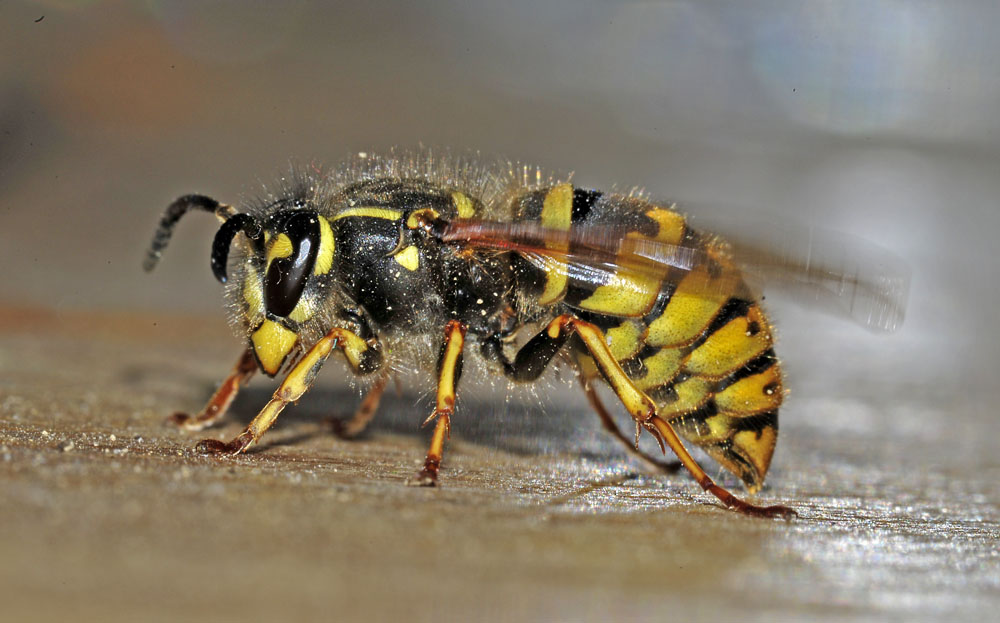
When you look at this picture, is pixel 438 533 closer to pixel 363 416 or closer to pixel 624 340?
pixel 624 340

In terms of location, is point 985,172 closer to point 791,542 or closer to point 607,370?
point 607,370

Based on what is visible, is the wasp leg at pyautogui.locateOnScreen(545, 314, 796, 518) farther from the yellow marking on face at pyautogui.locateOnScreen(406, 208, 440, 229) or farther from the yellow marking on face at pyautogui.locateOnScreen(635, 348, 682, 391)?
the yellow marking on face at pyautogui.locateOnScreen(406, 208, 440, 229)

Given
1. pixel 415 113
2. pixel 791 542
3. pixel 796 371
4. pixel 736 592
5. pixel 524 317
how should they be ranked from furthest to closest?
pixel 415 113
pixel 796 371
pixel 524 317
pixel 791 542
pixel 736 592

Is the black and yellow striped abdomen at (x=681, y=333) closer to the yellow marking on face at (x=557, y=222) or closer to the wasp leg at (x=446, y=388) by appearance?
the yellow marking on face at (x=557, y=222)

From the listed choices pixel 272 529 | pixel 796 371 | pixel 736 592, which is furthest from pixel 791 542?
pixel 796 371

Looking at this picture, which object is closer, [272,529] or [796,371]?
[272,529]
